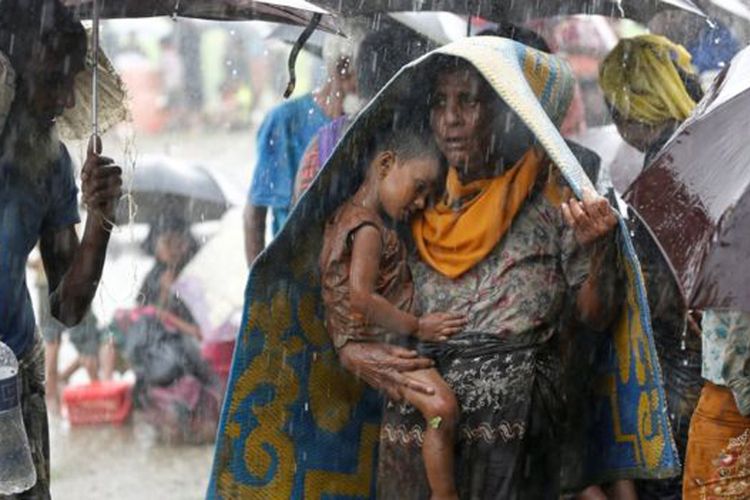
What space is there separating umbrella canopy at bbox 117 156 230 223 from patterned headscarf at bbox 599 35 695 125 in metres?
4.25

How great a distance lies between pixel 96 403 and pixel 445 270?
A: 6.24 m

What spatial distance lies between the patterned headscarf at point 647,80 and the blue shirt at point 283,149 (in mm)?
1274

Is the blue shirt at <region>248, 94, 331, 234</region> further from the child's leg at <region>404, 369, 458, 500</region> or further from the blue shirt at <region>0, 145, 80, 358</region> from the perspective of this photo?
the child's leg at <region>404, 369, 458, 500</region>

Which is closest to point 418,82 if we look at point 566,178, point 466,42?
point 466,42

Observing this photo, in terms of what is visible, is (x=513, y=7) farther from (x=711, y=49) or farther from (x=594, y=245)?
(x=594, y=245)

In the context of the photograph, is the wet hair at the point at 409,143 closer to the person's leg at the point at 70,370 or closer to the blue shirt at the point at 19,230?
the blue shirt at the point at 19,230

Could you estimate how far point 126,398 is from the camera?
11.8 m

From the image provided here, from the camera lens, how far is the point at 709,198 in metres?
5.12

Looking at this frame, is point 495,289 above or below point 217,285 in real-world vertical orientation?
above

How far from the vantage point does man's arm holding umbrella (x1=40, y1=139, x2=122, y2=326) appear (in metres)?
6.09

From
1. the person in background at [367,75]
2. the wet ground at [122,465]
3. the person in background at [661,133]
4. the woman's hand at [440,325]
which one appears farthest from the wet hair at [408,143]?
the wet ground at [122,465]

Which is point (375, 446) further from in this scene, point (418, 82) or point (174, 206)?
point (174, 206)

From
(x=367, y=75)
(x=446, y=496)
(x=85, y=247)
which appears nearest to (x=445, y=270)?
(x=446, y=496)

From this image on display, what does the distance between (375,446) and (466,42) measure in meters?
1.33
